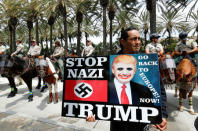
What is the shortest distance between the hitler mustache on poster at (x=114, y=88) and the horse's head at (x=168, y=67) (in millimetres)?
2839

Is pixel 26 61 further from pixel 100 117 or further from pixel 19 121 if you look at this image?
pixel 100 117

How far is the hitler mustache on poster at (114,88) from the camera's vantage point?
161 cm

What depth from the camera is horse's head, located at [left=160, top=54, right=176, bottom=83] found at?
4071 mm

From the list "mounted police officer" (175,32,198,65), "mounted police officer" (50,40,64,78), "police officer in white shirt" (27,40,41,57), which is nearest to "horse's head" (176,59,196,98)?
"mounted police officer" (175,32,198,65)

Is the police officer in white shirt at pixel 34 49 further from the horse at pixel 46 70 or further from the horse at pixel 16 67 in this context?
the horse at pixel 46 70

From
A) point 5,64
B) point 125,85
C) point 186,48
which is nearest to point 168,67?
point 186,48

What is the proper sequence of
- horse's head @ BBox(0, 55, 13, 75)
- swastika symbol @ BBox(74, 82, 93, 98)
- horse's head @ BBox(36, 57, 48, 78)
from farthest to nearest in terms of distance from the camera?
1. horse's head @ BBox(0, 55, 13, 75)
2. horse's head @ BBox(36, 57, 48, 78)
3. swastika symbol @ BBox(74, 82, 93, 98)

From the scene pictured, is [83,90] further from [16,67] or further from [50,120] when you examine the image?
[16,67]

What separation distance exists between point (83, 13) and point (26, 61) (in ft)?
44.3

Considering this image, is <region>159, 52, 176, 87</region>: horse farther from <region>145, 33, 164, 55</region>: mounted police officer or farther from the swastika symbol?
the swastika symbol

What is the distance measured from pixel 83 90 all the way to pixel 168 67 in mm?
3193

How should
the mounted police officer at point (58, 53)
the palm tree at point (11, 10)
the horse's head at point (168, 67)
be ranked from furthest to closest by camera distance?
the palm tree at point (11, 10)
the mounted police officer at point (58, 53)
the horse's head at point (168, 67)

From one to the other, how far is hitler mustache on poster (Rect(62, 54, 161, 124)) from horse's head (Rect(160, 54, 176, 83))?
9.32 feet

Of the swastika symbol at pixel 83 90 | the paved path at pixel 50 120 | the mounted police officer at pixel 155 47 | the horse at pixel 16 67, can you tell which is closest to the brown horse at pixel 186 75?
the mounted police officer at pixel 155 47
